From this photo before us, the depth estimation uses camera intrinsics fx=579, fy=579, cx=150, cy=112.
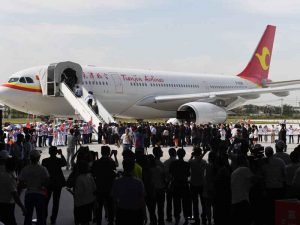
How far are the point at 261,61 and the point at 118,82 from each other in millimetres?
16601

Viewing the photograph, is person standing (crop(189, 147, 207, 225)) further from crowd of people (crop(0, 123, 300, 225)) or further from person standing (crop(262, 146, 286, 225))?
person standing (crop(262, 146, 286, 225))

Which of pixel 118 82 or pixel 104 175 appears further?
pixel 118 82

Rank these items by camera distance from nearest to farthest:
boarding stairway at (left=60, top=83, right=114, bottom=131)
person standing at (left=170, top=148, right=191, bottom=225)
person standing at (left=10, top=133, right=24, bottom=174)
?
person standing at (left=170, top=148, right=191, bottom=225)
person standing at (left=10, top=133, right=24, bottom=174)
boarding stairway at (left=60, top=83, right=114, bottom=131)

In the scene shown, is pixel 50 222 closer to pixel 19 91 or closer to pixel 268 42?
pixel 19 91

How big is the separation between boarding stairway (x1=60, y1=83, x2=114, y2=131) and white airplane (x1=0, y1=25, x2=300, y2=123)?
0.17ft

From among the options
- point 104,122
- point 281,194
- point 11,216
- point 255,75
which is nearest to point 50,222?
point 11,216

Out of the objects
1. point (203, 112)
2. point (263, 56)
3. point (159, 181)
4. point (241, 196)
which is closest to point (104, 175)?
point (159, 181)

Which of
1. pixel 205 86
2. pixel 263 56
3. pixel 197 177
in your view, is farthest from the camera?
pixel 263 56

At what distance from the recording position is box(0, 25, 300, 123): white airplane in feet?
95.9

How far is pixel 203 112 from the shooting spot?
3203cm

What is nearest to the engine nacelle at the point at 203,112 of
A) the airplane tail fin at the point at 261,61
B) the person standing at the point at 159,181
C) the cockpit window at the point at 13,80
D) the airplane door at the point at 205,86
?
the airplane door at the point at 205,86

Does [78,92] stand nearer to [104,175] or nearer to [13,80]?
[13,80]

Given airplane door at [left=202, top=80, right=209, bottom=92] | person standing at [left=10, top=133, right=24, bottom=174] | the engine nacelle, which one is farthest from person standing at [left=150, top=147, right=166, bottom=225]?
airplane door at [left=202, top=80, right=209, bottom=92]

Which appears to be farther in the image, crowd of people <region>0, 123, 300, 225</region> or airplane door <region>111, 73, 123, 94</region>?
airplane door <region>111, 73, 123, 94</region>
